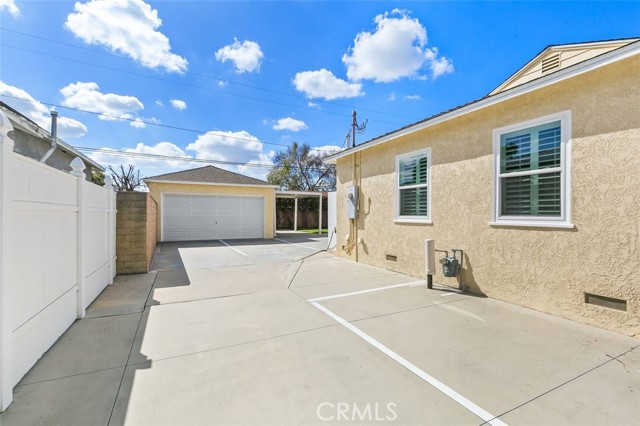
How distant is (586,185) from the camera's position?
3.78m

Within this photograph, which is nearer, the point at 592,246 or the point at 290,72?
the point at 592,246

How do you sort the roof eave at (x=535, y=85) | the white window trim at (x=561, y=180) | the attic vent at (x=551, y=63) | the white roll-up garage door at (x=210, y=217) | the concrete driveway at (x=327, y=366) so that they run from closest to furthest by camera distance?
the concrete driveway at (x=327, y=366)
the roof eave at (x=535, y=85)
the white window trim at (x=561, y=180)
the attic vent at (x=551, y=63)
the white roll-up garage door at (x=210, y=217)

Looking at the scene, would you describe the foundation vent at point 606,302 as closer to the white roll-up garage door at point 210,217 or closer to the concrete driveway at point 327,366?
the concrete driveway at point 327,366

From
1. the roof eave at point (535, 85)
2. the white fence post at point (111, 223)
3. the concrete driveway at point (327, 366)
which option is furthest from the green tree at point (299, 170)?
the concrete driveway at point (327, 366)

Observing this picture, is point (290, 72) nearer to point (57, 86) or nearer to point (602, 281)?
point (57, 86)

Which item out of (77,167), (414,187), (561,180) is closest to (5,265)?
(77,167)

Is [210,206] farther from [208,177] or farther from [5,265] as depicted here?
[5,265]

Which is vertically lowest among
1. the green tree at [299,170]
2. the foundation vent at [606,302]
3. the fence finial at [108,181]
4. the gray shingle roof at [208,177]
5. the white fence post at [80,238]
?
the foundation vent at [606,302]

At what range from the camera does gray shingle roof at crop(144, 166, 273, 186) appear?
15078 millimetres

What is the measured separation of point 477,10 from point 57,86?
17547 mm

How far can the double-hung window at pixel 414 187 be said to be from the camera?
6.33 metres

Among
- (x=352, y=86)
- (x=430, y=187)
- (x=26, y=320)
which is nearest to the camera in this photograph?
(x=26, y=320)

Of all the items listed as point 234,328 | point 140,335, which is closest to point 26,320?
point 140,335

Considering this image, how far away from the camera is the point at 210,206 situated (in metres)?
15.4
